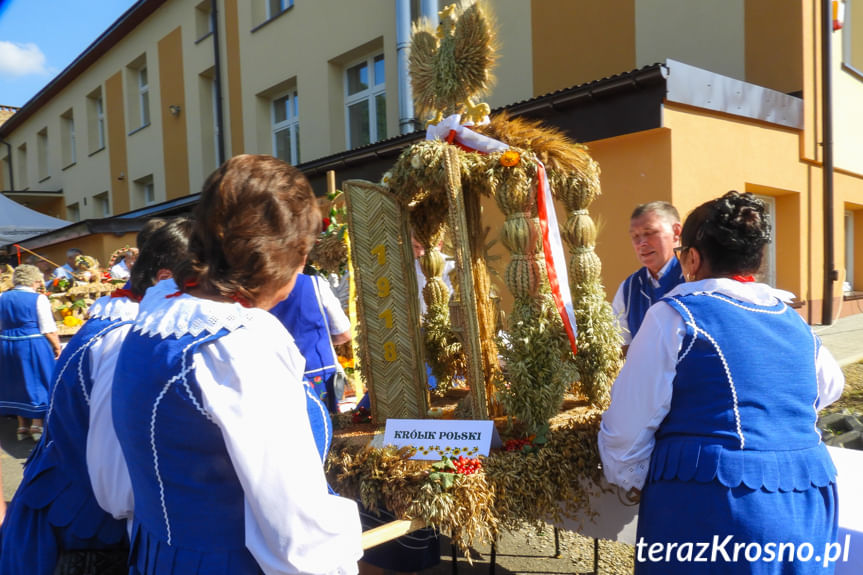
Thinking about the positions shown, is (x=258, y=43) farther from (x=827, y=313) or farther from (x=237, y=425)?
(x=237, y=425)

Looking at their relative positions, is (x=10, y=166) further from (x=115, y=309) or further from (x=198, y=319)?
(x=198, y=319)

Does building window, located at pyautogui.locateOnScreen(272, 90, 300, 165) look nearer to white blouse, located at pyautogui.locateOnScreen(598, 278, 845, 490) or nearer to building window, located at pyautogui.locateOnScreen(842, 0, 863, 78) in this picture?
building window, located at pyautogui.locateOnScreen(842, 0, 863, 78)

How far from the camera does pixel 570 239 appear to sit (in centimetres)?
262

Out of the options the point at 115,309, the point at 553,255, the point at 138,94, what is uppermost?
the point at 138,94

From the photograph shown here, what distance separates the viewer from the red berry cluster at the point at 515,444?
2.13m

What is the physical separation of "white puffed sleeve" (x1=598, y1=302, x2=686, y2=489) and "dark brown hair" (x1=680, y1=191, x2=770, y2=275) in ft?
0.83

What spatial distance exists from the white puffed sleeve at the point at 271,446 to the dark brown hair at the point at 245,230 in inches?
4.1

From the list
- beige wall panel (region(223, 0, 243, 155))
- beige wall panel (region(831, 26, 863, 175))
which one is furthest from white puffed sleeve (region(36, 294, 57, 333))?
beige wall panel (region(831, 26, 863, 175))

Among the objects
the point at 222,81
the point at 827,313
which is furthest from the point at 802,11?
the point at 222,81

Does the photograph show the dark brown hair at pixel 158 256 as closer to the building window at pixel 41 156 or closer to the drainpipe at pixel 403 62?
the drainpipe at pixel 403 62

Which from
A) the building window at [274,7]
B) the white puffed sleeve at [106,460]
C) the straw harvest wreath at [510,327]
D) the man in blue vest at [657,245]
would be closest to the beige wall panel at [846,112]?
the man in blue vest at [657,245]

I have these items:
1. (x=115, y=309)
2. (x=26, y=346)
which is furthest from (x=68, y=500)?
(x=26, y=346)

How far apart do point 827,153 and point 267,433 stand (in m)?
8.49

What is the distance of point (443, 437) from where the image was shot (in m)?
2.11
